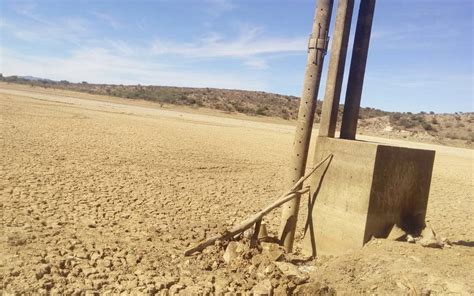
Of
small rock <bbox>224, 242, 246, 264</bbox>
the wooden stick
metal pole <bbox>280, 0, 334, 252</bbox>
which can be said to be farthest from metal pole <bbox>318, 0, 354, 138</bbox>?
small rock <bbox>224, 242, 246, 264</bbox>

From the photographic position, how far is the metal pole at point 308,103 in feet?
18.4

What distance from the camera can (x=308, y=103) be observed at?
575cm

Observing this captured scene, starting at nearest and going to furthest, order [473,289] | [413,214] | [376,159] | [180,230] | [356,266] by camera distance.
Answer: [473,289], [356,266], [376,159], [413,214], [180,230]

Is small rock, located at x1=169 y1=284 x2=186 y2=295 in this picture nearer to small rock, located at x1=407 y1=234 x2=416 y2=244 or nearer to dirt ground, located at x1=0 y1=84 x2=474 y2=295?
dirt ground, located at x1=0 y1=84 x2=474 y2=295

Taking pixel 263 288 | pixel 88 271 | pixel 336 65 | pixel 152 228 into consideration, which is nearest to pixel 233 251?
pixel 263 288

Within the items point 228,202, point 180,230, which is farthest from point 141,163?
point 180,230

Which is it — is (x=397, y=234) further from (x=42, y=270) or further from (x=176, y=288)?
(x=42, y=270)

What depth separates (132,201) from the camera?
769 centimetres

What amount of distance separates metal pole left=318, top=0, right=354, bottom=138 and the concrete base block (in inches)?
11.1

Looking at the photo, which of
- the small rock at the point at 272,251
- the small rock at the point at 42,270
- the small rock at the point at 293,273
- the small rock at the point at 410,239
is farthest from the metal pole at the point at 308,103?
the small rock at the point at 42,270

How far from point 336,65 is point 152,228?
350 centimetres

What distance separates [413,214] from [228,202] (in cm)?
376

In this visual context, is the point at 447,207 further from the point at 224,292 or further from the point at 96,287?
the point at 96,287

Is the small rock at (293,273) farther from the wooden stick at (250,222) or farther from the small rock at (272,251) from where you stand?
the wooden stick at (250,222)
